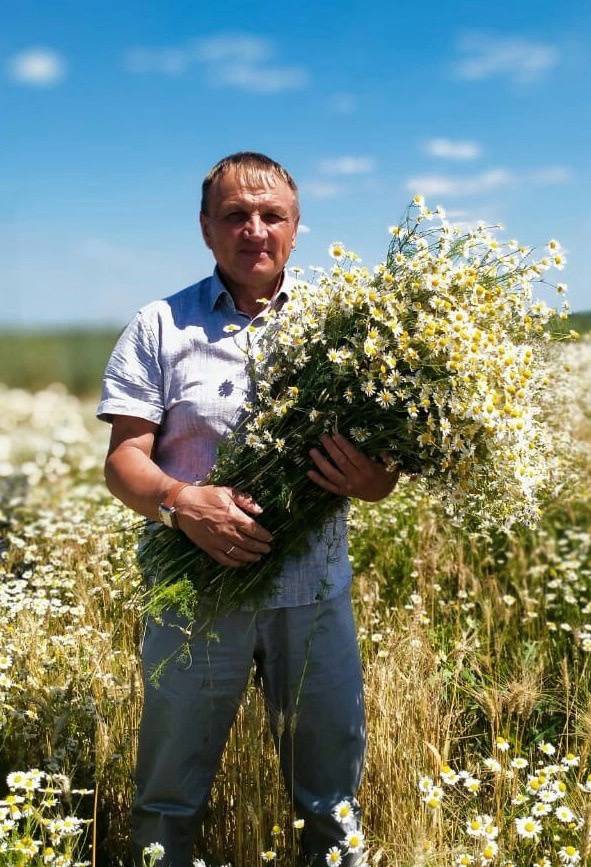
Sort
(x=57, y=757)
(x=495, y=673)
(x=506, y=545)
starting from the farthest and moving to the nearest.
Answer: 1. (x=506, y=545)
2. (x=495, y=673)
3. (x=57, y=757)

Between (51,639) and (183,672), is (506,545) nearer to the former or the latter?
(51,639)

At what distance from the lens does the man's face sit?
8.36 feet

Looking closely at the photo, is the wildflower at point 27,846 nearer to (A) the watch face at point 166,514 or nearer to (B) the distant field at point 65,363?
(A) the watch face at point 166,514

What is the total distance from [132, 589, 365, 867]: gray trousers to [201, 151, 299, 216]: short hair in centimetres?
129

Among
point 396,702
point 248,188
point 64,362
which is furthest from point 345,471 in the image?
point 64,362

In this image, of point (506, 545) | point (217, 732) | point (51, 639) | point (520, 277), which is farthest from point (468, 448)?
point (506, 545)

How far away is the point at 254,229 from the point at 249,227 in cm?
2

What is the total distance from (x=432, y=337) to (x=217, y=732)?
4.35 feet

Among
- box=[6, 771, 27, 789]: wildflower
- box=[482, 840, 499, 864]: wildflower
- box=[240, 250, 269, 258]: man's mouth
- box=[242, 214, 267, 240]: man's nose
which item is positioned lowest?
box=[482, 840, 499, 864]: wildflower

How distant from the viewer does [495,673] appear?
383 cm

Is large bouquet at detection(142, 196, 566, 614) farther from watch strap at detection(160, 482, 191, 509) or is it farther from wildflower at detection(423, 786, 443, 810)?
wildflower at detection(423, 786, 443, 810)

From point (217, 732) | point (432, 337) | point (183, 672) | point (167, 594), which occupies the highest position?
point (432, 337)

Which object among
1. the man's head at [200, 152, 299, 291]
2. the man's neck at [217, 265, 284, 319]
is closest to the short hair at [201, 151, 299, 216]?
the man's head at [200, 152, 299, 291]

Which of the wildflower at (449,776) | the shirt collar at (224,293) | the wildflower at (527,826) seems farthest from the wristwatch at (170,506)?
the wildflower at (527,826)
